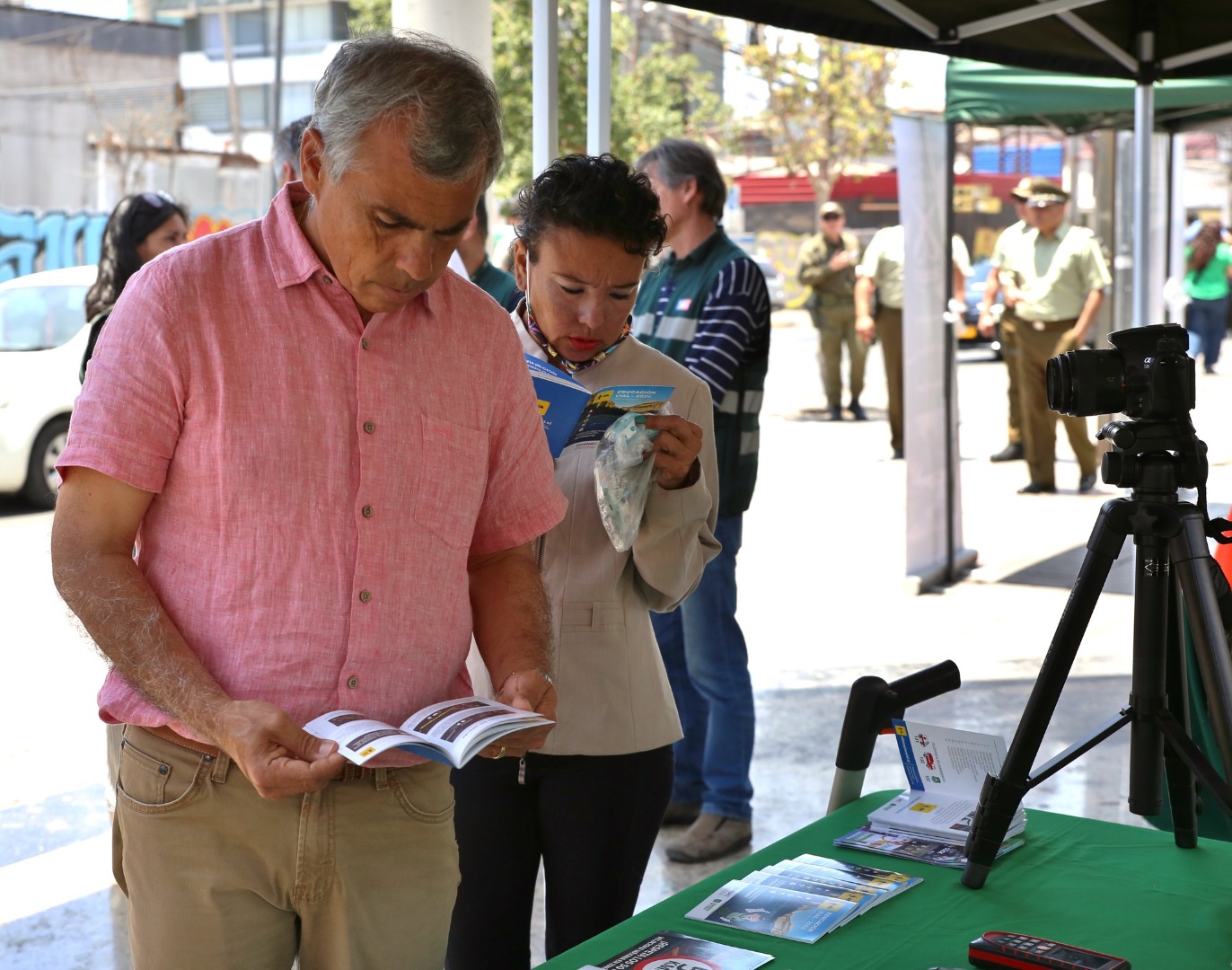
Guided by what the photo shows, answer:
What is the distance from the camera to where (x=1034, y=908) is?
5.79 feet

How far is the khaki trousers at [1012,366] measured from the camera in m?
9.20

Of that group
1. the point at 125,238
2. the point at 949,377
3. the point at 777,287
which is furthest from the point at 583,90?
the point at 125,238

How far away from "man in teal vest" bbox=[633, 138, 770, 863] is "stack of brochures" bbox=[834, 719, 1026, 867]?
165cm

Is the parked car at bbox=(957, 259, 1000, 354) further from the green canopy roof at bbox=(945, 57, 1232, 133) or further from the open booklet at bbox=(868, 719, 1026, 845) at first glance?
the open booklet at bbox=(868, 719, 1026, 845)

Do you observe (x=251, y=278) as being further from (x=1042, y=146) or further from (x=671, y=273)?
Result: (x=1042, y=146)

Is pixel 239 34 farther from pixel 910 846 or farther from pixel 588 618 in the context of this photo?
pixel 910 846

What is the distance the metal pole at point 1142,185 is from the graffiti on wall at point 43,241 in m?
9.81

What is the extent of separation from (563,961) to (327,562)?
1.71ft

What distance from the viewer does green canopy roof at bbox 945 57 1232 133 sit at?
680cm

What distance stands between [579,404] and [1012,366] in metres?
8.03

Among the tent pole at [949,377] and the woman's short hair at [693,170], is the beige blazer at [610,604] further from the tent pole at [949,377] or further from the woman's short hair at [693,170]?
the tent pole at [949,377]

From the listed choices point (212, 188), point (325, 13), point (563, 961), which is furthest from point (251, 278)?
point (325, 13)

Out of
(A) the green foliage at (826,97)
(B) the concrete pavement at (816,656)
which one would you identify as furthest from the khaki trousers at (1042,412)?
(A) the green foliage at (826,97)

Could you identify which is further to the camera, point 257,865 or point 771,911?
point 771,911
